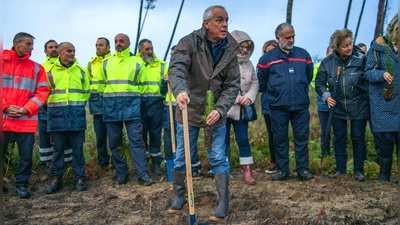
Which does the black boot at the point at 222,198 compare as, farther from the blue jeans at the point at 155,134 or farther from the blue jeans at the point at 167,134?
the blue jeans at the point at 155,134

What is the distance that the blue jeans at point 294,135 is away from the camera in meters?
6.27

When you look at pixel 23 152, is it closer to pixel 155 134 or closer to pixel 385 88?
pixel 155 134

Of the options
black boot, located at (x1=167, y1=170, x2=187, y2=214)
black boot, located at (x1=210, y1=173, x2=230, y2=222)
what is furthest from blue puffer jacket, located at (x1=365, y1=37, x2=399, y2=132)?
black boot, located at (x1=167, y1=170, x2=187, y2=214)

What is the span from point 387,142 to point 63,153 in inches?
186

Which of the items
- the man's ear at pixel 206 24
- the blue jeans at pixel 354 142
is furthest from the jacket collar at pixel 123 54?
the blue jeans at pixel 354 142

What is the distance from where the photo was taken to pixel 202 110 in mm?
4527

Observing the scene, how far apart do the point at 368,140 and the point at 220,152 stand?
640 centimetres

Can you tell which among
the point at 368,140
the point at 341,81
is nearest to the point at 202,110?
the point at 341,81

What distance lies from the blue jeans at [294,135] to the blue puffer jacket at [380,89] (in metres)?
0.96

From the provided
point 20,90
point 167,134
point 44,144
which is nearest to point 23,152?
point 20,90

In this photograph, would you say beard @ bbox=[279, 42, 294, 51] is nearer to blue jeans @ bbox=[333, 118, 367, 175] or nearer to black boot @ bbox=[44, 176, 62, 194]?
blue jeans @ bbox=[333, 118, 367, 175]

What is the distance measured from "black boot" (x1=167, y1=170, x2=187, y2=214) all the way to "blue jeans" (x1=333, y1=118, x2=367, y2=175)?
115 inches

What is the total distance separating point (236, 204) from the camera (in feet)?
16.2

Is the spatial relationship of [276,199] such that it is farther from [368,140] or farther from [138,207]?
[368,140]
